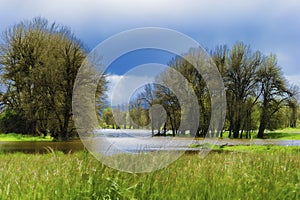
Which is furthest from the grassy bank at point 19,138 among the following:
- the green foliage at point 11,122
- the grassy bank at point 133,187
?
the grassy bank at point 133,187

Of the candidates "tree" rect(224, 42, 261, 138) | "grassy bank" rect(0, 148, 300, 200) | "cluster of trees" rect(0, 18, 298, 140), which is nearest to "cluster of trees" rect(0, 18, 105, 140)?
"cluster of trees" rect(0, 18, 298, 140)

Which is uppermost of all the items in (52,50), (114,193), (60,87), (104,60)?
(52,50)

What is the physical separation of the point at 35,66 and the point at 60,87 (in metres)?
3.61

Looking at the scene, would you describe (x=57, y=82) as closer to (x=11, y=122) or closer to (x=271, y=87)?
(x=11, y=122)

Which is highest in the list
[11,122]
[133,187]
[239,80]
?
[239,80]

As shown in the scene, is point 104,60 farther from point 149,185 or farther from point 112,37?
point 149,185

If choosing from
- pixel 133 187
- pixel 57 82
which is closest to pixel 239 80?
pixel 57 82

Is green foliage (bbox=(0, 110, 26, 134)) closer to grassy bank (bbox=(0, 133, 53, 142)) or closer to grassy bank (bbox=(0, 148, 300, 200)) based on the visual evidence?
grassy bank (bbox=(0, 133, 53, 142))

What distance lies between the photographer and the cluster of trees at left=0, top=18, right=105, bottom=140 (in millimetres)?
34406

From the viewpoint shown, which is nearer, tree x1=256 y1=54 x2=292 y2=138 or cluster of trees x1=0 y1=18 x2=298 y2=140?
cluster of trees x1=0 y1=18 x2=298 y2=140

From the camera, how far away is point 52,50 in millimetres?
35094

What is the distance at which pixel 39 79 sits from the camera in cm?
3509

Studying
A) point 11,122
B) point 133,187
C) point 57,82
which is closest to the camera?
point 133,187

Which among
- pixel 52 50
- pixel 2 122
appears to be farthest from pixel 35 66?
pixel 2 122
